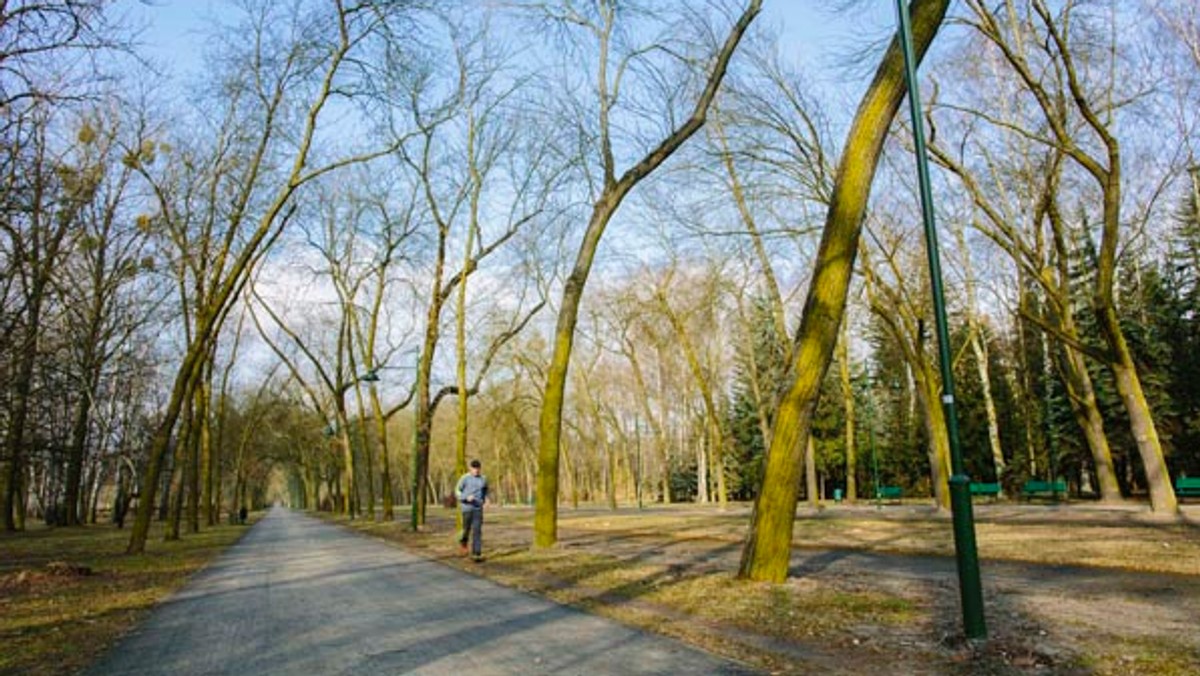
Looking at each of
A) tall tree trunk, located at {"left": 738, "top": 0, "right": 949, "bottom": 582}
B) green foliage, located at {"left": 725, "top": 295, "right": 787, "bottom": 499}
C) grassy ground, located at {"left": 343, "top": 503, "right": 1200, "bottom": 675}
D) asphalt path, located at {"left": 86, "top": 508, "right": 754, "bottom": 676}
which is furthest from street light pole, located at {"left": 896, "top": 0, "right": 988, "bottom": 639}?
green foliage, located at {"left": 725, "top": 295, "right": 787, "bottom": 499}

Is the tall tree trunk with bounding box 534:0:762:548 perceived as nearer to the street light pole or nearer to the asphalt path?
the asphalt path

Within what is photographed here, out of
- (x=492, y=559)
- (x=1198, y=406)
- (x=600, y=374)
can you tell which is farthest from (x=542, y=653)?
(x=600, y=374)

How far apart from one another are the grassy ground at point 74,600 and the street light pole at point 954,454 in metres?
6.83

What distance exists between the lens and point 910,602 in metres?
8.09

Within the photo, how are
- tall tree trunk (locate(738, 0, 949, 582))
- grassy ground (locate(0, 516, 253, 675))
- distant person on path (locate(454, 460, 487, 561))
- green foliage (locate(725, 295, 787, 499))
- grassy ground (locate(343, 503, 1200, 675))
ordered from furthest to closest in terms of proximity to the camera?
green foliage (locate(725, 295, 787, 499)), distant person on path (locate(454, 460, 487, 561)), tall tree trunk (locate(738, 0, 949, 582)), grassy ground (locate(0, 516, 253, 675)), grassy ground (locate(343, 503, 1200, 675))

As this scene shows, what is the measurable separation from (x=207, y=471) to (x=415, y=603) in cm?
2976

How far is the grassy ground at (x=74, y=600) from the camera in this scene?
6.61 metres

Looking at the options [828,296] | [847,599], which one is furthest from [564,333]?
[847,599]

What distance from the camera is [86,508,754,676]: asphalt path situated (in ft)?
18.8

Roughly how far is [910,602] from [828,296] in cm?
345

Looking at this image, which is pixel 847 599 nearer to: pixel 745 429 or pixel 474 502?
pixel 474 502

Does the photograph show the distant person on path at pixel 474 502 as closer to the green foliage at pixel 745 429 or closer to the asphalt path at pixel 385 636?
the asphalt path at pixel 385 636

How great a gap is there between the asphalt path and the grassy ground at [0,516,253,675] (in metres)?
0.31

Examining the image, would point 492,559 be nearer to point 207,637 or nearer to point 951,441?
point 207,637
